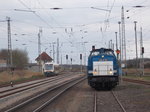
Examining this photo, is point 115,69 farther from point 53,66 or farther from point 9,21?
point 53,66

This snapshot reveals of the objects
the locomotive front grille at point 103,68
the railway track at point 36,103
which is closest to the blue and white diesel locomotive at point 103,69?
the locomotive front grille at point 103,68

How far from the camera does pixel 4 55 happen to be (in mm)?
116125

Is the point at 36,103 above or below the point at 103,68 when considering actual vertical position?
below

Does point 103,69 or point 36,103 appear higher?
point 103,69

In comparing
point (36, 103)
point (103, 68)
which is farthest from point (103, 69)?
point (36, 103)

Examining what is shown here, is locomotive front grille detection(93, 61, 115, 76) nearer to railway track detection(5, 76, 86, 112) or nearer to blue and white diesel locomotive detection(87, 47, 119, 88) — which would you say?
blue and white diesel locomotive detection(87, 47, 119, 88)

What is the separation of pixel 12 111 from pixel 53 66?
183 ft

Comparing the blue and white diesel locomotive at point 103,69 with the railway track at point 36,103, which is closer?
the railway track at point 36,103

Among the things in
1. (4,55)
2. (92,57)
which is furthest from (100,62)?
(4,55)

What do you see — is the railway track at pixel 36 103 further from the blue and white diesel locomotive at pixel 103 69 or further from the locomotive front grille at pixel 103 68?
the locomotive front grille at pixel 103 68

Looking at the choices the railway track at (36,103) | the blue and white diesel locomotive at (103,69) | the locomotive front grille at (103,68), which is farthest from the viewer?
the locomotive front grille at (103,68)

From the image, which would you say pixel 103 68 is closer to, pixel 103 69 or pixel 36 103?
pixel 103 69

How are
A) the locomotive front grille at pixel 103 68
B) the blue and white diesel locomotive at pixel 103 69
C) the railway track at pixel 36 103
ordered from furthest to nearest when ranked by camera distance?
1. the locomotive front grille at pixel 103 68
2. the blue and white diesel locomotive at pixel 103 69
3. the railway track at pixel 36 103

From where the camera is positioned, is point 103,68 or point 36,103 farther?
point 103,68
